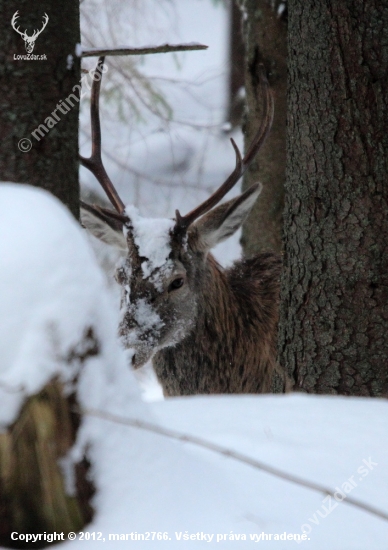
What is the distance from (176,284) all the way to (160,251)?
0.26 m

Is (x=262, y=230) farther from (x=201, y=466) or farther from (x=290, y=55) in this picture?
(x=201, y=466)

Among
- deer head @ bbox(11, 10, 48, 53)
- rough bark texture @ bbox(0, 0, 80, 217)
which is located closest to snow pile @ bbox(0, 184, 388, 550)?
rough bark texture @ bbox(0, 0, 80, 217)

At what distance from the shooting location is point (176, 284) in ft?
16.3

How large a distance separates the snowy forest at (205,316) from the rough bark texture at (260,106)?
16 mm

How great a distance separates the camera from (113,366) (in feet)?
6.52

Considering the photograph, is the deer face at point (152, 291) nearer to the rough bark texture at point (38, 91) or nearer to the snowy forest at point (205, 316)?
the snowy forest at point (205, 316)

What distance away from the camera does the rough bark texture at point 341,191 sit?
3.80 meters

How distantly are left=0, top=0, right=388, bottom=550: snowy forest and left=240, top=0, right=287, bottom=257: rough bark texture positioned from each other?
16 mm

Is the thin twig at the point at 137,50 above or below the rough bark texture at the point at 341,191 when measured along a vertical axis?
above

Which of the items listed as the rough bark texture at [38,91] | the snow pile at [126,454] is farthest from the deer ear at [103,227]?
the snow pile at [126,454]

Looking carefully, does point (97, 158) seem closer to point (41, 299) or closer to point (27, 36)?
point (27, 36)

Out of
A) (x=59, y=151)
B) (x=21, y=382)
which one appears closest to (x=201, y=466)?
(x=21, y=382)

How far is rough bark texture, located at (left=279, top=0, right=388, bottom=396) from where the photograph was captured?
380 cm

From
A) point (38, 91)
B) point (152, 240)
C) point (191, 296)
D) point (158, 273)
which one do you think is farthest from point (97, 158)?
point (38, 91)
